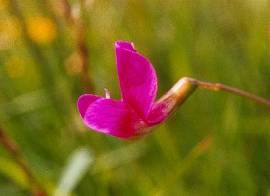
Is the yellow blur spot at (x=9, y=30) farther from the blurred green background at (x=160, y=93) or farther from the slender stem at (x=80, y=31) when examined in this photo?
the slender stem at (x=80, y=31)

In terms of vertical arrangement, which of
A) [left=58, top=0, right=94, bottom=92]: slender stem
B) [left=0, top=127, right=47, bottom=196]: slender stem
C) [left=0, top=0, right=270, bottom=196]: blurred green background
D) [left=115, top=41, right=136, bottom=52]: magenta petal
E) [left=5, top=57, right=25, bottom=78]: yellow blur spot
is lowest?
[left=5, top=57, right=25, bottom=78]: yellow blur spot

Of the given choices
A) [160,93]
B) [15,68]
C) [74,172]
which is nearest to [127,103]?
[74,172]

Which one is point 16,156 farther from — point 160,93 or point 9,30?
point 9,30

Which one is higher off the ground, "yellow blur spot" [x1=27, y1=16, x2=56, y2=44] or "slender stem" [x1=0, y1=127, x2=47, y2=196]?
"slender stem" [x1=0, y1=127, x2=47, y2=196]

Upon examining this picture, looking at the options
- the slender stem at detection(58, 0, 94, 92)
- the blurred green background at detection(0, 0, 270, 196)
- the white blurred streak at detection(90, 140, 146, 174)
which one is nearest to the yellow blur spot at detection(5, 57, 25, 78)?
the blurred green background at detection(0, 0, 270, 196)

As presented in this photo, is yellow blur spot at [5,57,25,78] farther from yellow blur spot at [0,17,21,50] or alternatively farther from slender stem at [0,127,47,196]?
slender stem at [0,127,47,196]
